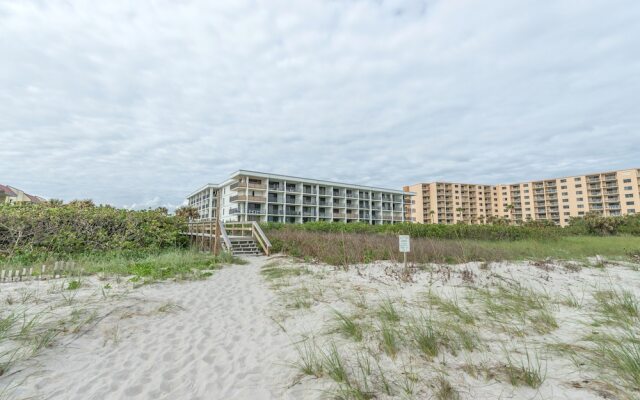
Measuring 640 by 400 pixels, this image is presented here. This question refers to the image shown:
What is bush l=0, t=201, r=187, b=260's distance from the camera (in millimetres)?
10250

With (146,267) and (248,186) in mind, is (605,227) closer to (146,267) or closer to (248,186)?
(146,267)

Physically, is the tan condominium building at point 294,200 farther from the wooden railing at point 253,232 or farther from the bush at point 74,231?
the bush at point 74,231

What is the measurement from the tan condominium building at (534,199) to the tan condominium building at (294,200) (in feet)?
50.8

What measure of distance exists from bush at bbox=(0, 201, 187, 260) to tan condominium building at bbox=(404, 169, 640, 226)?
65257 millimetres

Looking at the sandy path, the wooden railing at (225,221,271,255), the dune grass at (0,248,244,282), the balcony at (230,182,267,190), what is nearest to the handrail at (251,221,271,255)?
the wooden railing at (225,221,271,255)

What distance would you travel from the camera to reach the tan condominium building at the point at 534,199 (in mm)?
72000

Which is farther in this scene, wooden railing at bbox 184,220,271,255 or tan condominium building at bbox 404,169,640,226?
tan condominium building at bbox 404,169,640,226

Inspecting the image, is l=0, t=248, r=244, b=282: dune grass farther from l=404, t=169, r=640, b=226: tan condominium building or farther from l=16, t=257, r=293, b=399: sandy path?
l=404, t=169, r=640, b=226: tan condominium building

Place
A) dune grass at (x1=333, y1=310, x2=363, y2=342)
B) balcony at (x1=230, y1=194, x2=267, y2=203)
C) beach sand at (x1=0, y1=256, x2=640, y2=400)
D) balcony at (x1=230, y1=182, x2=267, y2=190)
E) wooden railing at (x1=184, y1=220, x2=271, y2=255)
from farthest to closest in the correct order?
balcony at (x1=230, y1=182, x2=267, y2=190)
balcony at (x1=230, y1=194, x2=267, y2=203)
wooden railing at (x1=184, y1=220, x2=271, y2=255)
dune grass at (x1=333, y1=310, x2=363, y2=342)
beach sand at (x1=0, y1=256, x2=640, y2=400)

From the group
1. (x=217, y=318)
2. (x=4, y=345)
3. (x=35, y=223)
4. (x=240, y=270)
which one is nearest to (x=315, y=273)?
(x=240, y=270)

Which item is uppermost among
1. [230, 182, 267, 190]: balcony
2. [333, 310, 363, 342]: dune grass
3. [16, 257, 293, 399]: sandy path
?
[230, 182, 267, 190]: balcony

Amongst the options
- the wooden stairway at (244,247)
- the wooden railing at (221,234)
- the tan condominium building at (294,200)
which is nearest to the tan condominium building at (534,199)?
the tan condominium building at (294,200)

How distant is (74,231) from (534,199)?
4337 inches

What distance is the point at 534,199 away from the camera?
87750 mm
